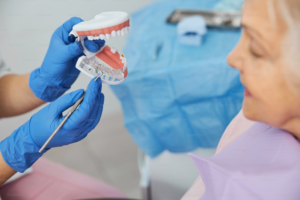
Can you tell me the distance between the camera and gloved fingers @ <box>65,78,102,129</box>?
1.95 feet

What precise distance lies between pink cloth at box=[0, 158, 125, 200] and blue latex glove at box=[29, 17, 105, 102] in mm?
288

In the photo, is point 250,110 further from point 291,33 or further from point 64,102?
point 64,102

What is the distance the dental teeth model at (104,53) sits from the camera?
521mm

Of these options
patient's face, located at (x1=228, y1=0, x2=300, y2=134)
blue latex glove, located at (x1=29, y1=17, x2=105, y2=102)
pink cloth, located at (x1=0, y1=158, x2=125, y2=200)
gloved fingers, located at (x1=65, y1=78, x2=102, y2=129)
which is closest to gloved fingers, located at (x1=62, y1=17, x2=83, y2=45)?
blue latex glove, located at (x1=29, y1=17, x2=105, y2=102)

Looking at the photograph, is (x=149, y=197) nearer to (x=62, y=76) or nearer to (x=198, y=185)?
(x=198, y=185)

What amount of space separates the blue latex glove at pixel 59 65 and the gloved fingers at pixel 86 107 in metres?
0.10

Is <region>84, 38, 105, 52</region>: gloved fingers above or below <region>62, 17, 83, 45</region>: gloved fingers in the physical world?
below

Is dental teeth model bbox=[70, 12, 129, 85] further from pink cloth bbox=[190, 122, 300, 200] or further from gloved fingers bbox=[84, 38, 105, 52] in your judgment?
pink cloth bbox=[190, 122, 300, 200]

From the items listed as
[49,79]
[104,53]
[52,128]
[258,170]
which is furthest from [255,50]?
[49,79]

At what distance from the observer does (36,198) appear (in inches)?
33.3

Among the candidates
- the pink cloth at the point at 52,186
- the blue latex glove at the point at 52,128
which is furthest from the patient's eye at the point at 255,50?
the pink cloth at the point at 52,186

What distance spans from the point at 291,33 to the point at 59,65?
556mm

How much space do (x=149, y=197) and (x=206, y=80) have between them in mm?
552

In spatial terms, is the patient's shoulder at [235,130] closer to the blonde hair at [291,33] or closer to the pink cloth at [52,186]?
the blonde hair at [291,33]
